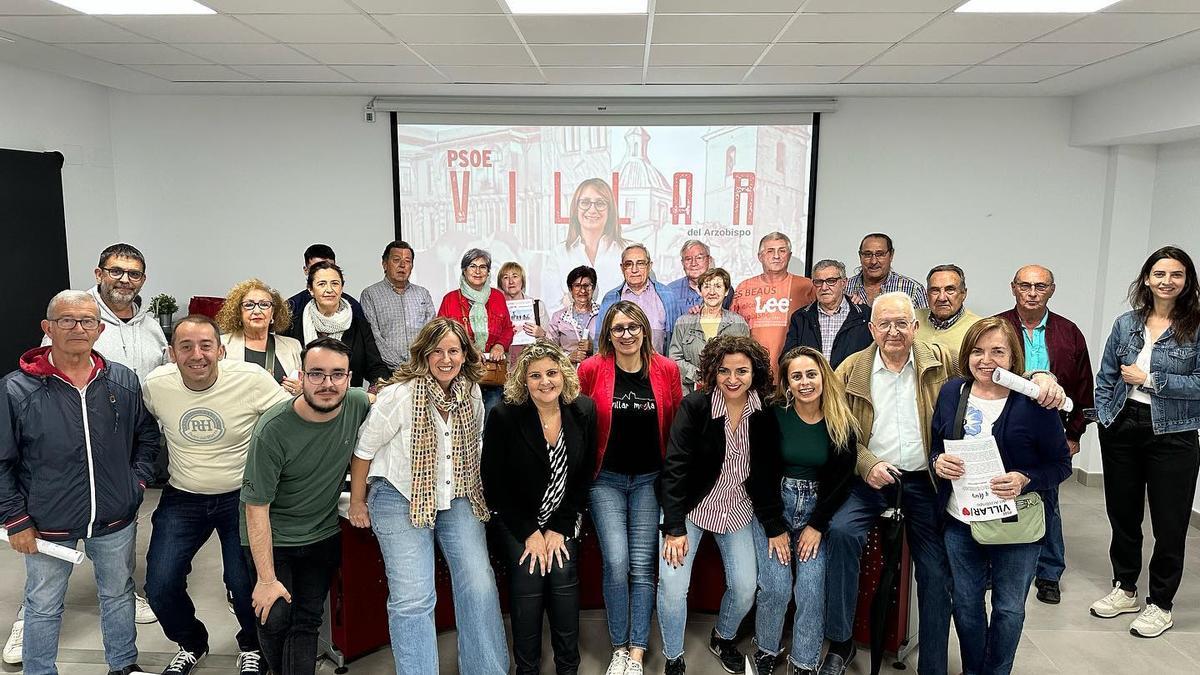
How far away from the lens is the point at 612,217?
609 centimetres

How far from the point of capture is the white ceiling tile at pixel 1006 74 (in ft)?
15.0

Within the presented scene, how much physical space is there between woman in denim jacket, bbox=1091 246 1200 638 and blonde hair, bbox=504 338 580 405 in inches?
99.5

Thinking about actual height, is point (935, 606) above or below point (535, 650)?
above

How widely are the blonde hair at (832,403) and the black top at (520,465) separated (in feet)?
3.02

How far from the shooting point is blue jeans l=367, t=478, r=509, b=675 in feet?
8.88

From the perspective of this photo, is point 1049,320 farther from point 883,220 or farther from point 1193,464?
point 883,220

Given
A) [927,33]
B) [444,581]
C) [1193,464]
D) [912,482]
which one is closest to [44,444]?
[444,581]

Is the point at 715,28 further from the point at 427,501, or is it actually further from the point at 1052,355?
the point at 427,501

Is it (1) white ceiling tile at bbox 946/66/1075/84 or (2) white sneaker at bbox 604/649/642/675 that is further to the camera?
(1) white ceiling tile at bbox 946/66/1075/84

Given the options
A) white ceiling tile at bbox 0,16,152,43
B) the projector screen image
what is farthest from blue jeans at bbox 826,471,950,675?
white ceiling tile at bbox 0,16,152,43

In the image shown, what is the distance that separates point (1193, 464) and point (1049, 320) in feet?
2.87

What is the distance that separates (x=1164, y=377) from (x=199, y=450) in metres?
4.02

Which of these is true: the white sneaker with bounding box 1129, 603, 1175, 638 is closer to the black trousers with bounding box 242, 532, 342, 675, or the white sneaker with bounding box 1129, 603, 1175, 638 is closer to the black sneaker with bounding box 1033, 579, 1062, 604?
the black sneaker with bounding box 1033, 579, 1062, 604

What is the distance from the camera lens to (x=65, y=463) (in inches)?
102
